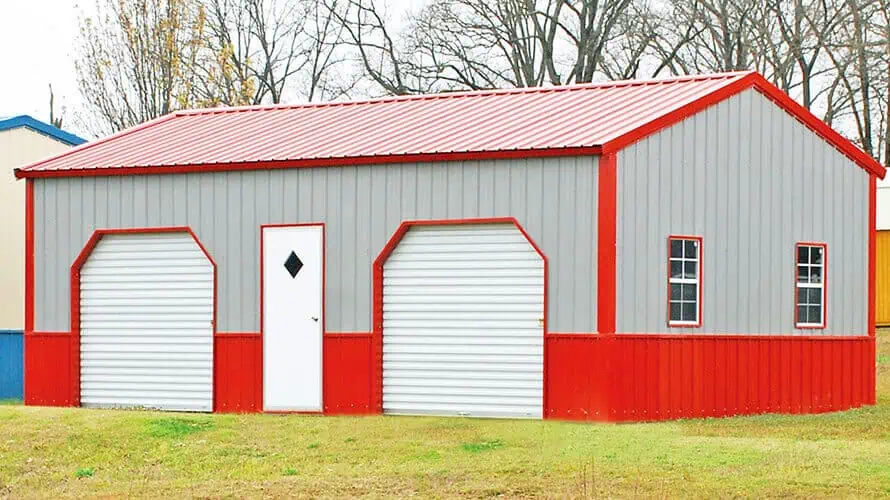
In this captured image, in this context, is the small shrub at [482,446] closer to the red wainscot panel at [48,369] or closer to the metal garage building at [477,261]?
the metal garage building at [477,261]

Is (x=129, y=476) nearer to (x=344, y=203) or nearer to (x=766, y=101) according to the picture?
(x=344, y=203)

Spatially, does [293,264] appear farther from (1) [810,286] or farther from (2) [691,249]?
(1) [810,286]

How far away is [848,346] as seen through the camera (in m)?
25.5

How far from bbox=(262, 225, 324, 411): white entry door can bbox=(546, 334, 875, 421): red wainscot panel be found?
3.25m

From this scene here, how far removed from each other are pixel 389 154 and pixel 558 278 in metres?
2.67

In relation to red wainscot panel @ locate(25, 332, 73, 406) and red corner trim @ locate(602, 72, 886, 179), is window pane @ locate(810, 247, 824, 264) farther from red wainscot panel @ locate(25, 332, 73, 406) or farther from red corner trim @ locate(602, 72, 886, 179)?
red wainscot panel @ locate(25, 332, 73, 406)

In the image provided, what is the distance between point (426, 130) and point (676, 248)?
3.72m

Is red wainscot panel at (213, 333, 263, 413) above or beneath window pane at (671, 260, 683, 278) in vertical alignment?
beneath

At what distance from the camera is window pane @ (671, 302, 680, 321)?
74.9 feet

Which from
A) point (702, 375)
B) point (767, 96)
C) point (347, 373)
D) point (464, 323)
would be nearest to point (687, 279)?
point (702, 375)

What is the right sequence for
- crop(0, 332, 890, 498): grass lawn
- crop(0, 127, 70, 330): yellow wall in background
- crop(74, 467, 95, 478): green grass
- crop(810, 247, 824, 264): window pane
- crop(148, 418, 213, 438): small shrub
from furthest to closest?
crop(0, 127, 70, 330): yellow wall in background < crop(810, 247, 824, 264): window pane < crop(148, 418, 213, 438): small shrub < crop(74, 467, 95, 478): green grass < crop(0, 332, 890, 498): grass lawn

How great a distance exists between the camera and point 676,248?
23.0m

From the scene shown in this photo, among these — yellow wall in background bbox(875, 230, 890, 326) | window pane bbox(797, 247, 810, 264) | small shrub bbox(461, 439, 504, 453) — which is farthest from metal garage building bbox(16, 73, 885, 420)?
yellow wall in background bbox(875, 230, 890, 326)

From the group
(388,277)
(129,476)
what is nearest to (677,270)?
(388,277)
